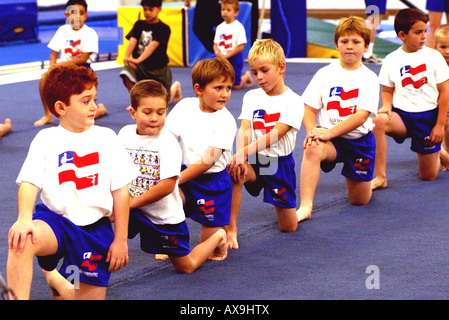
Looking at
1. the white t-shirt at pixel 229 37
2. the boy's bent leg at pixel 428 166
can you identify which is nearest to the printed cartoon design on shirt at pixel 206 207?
the boy's bent leg at pixel 428 166

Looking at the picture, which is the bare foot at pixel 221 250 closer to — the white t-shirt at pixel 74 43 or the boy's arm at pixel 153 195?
the boy's arm at pixel 153 195

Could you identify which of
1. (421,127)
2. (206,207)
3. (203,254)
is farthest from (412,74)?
(203,254)

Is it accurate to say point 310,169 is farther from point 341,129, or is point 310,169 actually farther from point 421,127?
point 421,127

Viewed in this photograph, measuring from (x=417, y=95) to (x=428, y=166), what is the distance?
1.38ft

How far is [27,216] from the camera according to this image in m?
2.34

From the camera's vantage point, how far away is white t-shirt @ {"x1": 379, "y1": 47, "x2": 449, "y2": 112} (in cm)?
435

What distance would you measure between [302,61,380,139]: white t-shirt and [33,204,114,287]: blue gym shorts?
5.67 ft

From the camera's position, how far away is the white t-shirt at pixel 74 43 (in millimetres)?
6016

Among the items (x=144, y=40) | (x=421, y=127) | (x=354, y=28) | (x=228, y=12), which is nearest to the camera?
(x=354, y=28)

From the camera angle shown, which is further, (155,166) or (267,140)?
(267,140)

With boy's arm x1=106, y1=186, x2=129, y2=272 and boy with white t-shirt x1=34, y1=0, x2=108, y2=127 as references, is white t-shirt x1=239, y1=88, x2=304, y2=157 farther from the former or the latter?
boy with white t-shirt x1=34, y1=0, x2=108, y2=127

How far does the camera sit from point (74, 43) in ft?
19.8
